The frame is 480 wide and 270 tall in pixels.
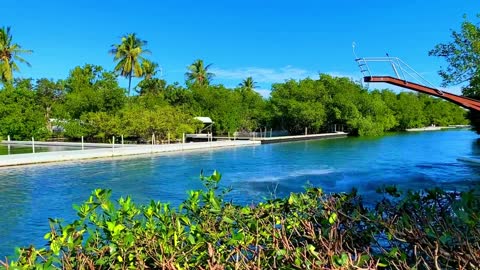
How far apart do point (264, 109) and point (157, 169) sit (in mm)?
31905

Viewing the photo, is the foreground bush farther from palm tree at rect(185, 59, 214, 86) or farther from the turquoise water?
palm tree at rect(185, 59, 214, 86)

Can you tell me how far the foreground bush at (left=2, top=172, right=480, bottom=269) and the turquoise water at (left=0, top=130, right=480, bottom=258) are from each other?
4943 millimetres

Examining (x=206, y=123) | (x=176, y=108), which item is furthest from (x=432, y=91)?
(x=206, y=123)

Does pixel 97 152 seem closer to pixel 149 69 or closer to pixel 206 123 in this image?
pixel 206 123

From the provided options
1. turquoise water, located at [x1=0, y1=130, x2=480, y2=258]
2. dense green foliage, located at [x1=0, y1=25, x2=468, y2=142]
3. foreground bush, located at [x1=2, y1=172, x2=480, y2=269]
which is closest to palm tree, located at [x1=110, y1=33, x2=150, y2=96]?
dense green foliage, located at [x1=0, y1=25, x2=468, y2=142]

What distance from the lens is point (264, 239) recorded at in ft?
7.80

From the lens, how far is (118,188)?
41.0ft

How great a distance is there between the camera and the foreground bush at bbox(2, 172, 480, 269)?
1.90 meters

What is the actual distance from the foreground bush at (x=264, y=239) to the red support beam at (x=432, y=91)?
12.3 metres

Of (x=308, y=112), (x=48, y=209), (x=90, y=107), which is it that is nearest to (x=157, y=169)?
(x=48, y=209)

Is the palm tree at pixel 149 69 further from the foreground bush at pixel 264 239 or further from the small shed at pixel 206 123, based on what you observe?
the foreground bush at pixel 264 239

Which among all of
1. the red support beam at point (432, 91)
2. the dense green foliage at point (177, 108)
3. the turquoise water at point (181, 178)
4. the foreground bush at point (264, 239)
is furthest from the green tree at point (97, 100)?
the foreground bush at point (264, 239)

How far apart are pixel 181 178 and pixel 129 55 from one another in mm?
26426

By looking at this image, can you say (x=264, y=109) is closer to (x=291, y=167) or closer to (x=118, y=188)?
(x=291, y=167)
